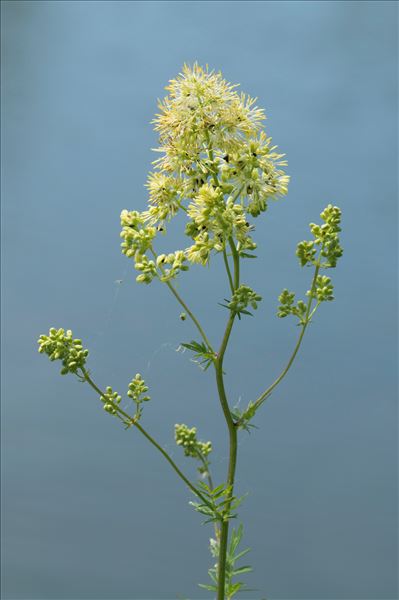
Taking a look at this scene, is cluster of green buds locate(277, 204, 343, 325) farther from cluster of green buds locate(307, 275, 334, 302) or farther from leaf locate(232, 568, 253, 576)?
leaf locate(232, 568, 253, 576)

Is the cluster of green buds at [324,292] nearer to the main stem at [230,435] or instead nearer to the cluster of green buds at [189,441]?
the main stem at [230,435]

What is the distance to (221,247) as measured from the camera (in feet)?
5.88

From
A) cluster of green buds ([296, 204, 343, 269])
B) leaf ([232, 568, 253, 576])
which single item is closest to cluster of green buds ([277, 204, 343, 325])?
cluster of green buds ([296, 204, 343, 269])

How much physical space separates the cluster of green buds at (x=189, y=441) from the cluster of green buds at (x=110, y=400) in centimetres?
28

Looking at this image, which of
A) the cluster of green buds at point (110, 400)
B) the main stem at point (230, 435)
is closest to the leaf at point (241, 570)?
the main stem at point (230, 435)

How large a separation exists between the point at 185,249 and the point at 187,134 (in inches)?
9.3

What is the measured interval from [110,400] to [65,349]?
148 mm

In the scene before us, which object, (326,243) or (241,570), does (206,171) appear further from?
(241,570)

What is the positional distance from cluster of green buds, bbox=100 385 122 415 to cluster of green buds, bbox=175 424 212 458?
276 mm

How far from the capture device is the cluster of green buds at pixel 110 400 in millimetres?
1895

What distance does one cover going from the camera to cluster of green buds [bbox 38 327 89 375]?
6.09ft

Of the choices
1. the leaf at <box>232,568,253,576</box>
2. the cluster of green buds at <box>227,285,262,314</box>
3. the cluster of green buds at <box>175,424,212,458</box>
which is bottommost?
the leaf at <box>232,568,253,576</box>

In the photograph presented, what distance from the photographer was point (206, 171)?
1815mm

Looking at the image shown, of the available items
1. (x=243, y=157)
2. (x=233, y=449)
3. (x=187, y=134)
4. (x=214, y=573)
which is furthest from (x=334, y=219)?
(x=214, y=573)
